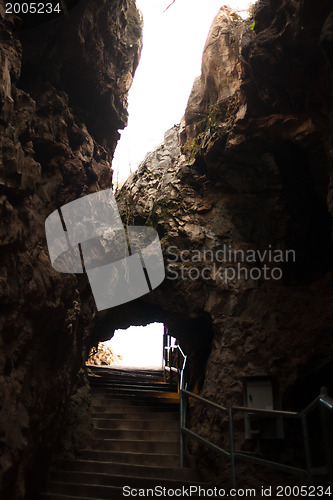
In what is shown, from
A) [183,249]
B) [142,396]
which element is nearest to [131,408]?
[142,396]

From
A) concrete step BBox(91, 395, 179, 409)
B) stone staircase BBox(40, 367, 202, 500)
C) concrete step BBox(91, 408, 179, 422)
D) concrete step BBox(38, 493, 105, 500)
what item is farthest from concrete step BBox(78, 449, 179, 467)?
concrete step BBox(91, 395, 179, 409)

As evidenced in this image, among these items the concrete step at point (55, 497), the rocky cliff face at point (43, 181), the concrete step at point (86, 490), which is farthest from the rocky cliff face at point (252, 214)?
the concrete step at point (55, 497)

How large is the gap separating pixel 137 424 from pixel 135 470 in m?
1.28

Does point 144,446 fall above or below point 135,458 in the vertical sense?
above

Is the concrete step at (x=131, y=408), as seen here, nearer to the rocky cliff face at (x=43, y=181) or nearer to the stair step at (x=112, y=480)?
the rocky cliff face at (x=43, y=181)

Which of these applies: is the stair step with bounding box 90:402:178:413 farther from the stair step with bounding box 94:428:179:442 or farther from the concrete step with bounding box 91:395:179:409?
the stair step with bounding box 94:428:179:442

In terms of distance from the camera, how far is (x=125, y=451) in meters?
5.58

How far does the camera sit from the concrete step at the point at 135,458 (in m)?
5.15

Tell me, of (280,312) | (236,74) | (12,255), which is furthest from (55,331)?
(236,74)

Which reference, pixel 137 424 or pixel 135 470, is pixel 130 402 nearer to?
pixel 137 424

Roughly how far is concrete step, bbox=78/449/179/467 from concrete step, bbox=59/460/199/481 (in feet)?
0.34

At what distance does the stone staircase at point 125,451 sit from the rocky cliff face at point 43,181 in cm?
51

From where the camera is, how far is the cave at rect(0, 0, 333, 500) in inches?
158

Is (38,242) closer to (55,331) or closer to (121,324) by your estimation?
(55,331)
